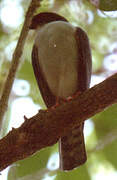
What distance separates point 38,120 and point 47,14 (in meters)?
2.98

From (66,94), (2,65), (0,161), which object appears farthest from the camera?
(2,65)

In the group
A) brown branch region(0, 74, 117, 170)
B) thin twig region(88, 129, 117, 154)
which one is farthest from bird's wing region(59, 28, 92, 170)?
brown branch region(0, 74, 117, 170)

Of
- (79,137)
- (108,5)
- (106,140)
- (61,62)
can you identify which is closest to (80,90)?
(61,62)

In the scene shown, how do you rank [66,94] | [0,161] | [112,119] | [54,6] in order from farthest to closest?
[54,6]
[66,94]
[112,119]
[0,161]

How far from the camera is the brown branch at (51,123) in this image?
134 inches

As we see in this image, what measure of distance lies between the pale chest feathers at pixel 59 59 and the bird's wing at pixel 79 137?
0.07 m

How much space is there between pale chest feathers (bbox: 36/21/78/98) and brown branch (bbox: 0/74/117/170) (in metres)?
1.66

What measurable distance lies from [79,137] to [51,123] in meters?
1.33

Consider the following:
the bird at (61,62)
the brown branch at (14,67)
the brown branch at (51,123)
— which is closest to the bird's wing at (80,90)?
the bird at (61,62)

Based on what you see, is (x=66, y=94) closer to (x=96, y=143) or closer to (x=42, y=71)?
(x=42, y=71)

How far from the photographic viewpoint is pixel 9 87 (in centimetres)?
351

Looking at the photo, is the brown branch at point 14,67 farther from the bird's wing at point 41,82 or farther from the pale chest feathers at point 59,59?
the bird's wing at point 41,82

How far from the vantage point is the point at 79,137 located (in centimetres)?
471

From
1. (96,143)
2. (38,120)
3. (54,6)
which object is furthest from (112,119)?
(54,6)
